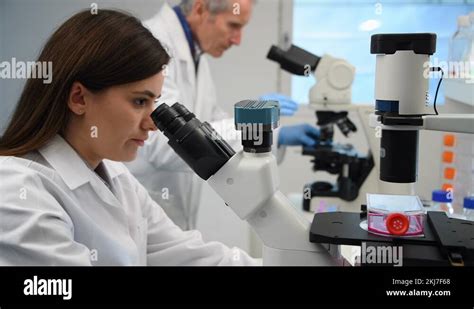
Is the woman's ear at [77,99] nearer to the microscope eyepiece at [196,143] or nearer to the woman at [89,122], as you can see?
the woman at [89,122]

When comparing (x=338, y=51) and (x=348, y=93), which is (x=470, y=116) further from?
(x=338, y=51)

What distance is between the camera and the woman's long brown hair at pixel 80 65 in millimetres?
931

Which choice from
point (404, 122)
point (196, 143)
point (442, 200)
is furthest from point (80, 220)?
point (442, 200)

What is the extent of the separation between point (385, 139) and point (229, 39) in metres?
1.35

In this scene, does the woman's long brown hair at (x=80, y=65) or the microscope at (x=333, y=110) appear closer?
the woman's long brown hair at (x=80, y=65)

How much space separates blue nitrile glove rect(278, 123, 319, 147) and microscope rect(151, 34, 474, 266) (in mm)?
1135

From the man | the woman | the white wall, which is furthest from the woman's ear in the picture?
the man

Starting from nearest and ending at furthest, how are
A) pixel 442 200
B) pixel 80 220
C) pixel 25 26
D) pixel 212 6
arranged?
pixel 80 220 < pixel 25 26 < pixel 442 200 < pixel 212 6

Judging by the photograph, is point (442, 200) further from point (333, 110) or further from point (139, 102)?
point (139, 102)

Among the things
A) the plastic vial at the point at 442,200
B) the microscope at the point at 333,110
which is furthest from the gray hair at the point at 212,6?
the plastic vial at the point at 442,200

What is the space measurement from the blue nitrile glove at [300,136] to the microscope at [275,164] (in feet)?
3.72

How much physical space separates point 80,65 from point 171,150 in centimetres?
62

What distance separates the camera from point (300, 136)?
1.88 meters

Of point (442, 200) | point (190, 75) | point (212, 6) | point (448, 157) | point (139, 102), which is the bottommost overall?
point (442, 200)
